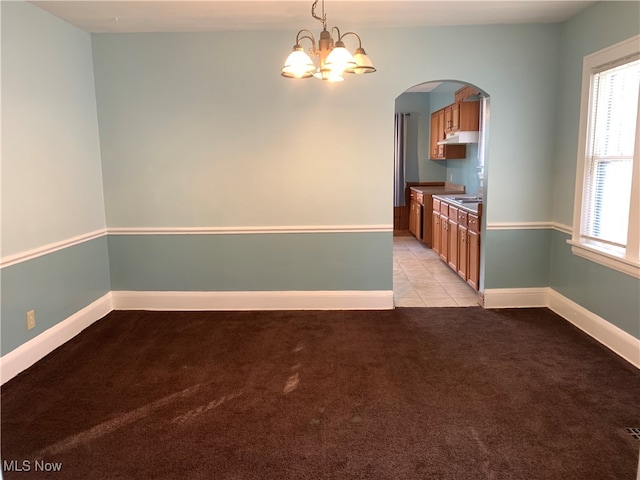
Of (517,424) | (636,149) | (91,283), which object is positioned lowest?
(517,424)

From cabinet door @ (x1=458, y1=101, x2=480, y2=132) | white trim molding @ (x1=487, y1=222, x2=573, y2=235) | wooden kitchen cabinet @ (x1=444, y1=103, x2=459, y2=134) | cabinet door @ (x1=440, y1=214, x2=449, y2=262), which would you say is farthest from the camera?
wooden kitchen cabinet @ (x1=444, y1=103, x2=459, y2=134)

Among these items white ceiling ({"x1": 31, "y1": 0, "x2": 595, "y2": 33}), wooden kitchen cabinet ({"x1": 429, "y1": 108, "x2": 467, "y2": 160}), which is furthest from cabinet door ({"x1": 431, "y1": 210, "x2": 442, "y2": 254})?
white ceiling ({"x1": 31, "y1": 0, "x2": 595, "y2": 33})

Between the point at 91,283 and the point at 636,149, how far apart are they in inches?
172

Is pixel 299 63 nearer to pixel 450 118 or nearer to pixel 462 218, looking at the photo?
pixel 462 218

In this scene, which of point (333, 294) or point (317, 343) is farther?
point (333, 294)

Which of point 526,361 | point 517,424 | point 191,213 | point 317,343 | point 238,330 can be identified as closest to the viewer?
point 517,424

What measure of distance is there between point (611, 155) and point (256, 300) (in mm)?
3166

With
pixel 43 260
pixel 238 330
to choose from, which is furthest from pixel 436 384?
pixel 43 260

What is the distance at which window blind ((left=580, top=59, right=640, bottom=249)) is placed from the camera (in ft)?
10.4

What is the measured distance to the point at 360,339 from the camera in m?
3.64

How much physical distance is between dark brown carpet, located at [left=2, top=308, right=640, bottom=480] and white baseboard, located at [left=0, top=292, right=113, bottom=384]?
0.29ft

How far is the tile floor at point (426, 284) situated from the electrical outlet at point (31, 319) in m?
3.05

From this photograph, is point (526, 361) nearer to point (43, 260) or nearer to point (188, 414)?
point (188, 414)

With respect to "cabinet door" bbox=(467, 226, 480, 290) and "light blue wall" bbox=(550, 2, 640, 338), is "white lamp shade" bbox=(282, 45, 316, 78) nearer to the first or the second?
"light blue wall" bbox=(550, 2, 640, 338)
